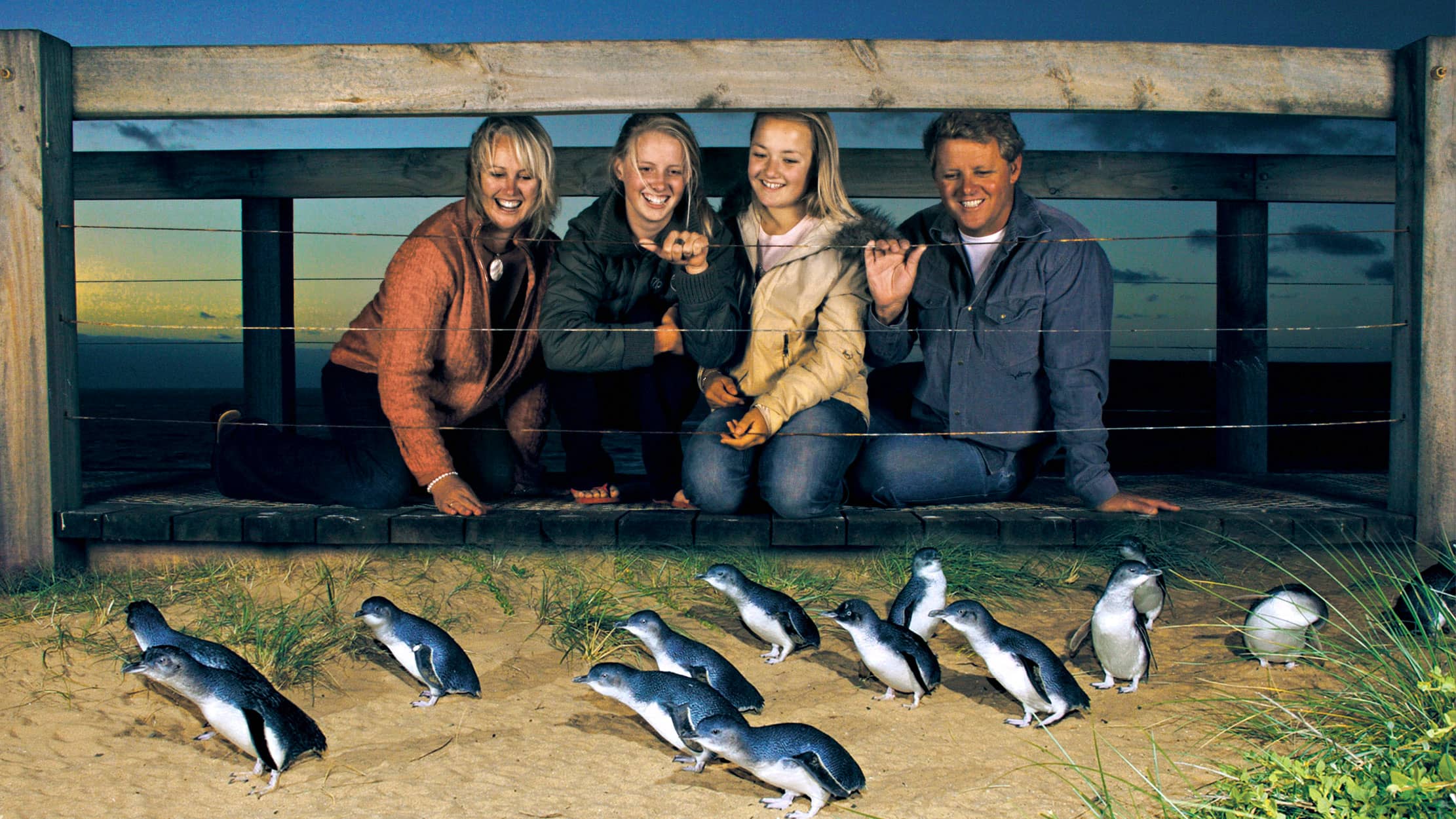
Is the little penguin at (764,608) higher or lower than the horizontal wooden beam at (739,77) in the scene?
lower

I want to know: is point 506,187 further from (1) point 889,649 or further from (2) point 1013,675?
(2) point 1013,675

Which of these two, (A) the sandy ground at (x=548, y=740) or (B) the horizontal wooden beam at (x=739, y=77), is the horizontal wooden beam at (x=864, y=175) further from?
(A) the sandy ground at (x=548, y=740)

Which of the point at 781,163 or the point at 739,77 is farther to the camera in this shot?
the point at 781,163

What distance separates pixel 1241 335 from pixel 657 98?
4620 millimetres

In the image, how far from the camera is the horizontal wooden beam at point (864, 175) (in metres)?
6.25

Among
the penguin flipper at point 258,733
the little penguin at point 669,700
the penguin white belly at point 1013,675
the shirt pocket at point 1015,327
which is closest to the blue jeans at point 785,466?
the shirt pocket at point 1015,327

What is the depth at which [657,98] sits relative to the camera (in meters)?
4.47

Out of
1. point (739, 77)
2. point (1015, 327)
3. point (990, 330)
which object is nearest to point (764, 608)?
point (990, 330)

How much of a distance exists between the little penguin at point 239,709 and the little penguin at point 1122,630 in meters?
2.42

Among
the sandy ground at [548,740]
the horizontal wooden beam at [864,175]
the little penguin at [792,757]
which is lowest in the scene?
the sandy ground at [548,740]

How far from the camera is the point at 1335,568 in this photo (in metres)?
4.88

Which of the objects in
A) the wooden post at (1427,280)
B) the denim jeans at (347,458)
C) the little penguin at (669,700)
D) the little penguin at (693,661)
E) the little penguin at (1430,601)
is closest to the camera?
the little penguin at (669,700)

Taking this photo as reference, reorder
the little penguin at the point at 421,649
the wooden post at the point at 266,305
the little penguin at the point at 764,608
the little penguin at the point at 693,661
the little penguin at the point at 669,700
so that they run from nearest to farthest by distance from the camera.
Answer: the little penguin at the point at 669,700, the little penguin at the point at 693,661, the little penguin at the point at 421,649, the little penguin at the point at 764,608, the wooden post at the point at 266,305

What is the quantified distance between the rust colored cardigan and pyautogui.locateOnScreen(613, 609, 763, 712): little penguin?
1.82m
